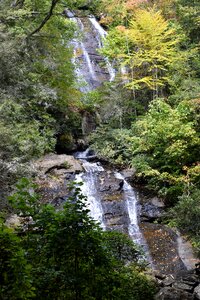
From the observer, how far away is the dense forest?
3504mm

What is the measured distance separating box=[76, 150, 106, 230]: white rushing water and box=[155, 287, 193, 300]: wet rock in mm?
4504

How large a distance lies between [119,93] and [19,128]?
8.75 meters

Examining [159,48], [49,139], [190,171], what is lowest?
[190,171]

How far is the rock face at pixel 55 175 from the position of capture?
12.0 m

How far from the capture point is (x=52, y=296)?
3.32m

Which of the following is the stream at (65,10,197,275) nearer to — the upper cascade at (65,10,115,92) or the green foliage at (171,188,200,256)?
the green foliage at (171,188,200,256)

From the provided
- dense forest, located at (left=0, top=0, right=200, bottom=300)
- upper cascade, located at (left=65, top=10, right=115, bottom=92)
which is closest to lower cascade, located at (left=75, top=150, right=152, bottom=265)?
dense forest, located at (left=0, top=0, right=200, bottom=300)

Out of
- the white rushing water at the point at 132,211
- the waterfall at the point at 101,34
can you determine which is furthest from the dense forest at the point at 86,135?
the waterfall at the point at 101,34

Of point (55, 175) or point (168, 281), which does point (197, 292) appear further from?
point (55, 175)

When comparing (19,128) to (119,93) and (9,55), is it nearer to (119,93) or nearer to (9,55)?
(9,55)

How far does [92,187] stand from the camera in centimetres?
1321

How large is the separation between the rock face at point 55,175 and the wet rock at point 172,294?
5.73m

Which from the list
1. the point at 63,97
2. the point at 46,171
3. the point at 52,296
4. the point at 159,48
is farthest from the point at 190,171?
the point at 52,296

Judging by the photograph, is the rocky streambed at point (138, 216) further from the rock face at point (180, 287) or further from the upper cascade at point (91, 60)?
the upper cascade at point (91, 60)
